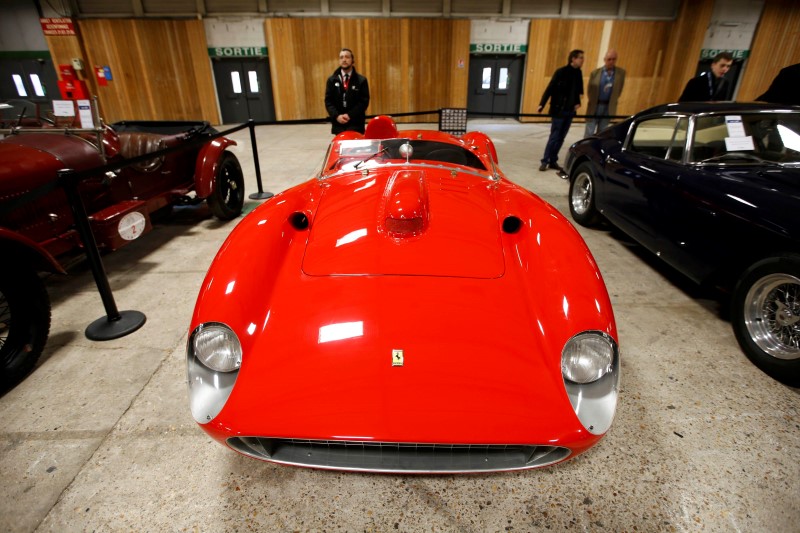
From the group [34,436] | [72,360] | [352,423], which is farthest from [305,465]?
[72,360]

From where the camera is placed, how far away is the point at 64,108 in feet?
9.83

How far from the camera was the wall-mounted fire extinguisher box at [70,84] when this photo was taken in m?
11.7

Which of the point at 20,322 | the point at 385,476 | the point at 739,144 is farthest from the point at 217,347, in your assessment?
the point at 739,144

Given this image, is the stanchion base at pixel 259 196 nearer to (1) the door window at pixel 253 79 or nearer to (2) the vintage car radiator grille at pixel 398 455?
(2) the vintage car radiator grille at pixel 398 455

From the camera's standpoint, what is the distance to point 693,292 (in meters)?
2.90

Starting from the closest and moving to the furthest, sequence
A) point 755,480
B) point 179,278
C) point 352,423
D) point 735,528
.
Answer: point 352,423, point 735,528, point 755,480, point 179,278

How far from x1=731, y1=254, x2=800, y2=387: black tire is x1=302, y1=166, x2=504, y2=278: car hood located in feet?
4.72

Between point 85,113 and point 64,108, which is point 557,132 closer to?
point 85,113

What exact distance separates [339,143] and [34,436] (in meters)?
2.23

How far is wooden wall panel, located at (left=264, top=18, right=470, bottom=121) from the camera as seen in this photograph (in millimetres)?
12070

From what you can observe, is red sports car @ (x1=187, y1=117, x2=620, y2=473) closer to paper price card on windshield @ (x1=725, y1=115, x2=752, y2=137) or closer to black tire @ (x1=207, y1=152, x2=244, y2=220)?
paper price card on windshield @ (x1=725, y1=115, x2=752, y2=137)

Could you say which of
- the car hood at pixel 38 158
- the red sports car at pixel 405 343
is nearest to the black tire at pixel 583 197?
the red sports car at pixel 405 343

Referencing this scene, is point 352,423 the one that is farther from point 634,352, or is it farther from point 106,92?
point 106,92

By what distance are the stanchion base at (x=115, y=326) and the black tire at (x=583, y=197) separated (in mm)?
3984
